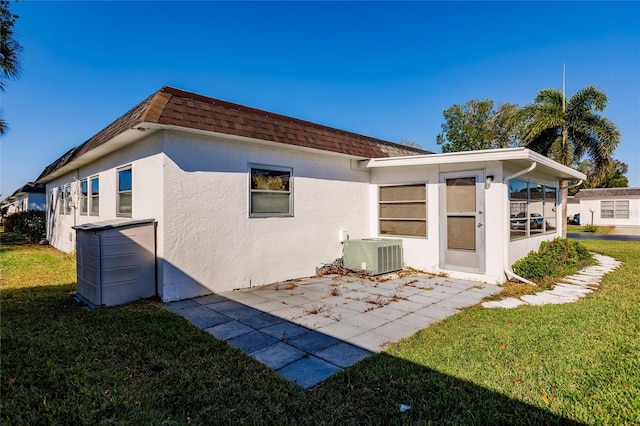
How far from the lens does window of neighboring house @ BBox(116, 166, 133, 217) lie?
6367 millimetres

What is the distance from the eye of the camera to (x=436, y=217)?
7.48 meters

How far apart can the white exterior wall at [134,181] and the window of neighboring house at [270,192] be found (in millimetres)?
1675

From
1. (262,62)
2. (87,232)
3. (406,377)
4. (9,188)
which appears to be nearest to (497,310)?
(406,377)

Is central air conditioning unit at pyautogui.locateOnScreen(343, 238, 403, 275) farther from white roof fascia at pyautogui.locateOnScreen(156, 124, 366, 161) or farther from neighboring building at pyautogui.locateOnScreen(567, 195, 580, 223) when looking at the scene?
neighboring building at pyautogui.locateOnScreen(567, 195, 580, 223)

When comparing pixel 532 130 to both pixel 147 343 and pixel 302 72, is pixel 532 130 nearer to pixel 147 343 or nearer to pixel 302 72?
pixel 302 72

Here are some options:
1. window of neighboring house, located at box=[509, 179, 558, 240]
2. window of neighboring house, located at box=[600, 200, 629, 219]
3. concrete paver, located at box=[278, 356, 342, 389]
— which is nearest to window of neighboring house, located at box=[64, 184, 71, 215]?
concrete paver, located at box=[278, 356, 342, 389]

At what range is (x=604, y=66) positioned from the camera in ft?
37.2

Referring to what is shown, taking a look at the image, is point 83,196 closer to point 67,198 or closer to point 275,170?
point 67,198

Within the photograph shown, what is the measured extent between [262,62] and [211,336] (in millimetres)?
11327

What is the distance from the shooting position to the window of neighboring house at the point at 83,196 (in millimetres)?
9328

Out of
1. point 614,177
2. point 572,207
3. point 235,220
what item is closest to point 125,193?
point 235,220

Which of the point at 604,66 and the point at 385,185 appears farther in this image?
the point at 604,66

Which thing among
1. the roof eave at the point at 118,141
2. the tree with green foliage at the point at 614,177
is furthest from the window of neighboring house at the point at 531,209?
the tree with green foliage at the point at 614,177

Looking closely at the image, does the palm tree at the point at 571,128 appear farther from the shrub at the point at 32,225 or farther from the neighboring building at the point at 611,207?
the shrub at the point at 32,225
